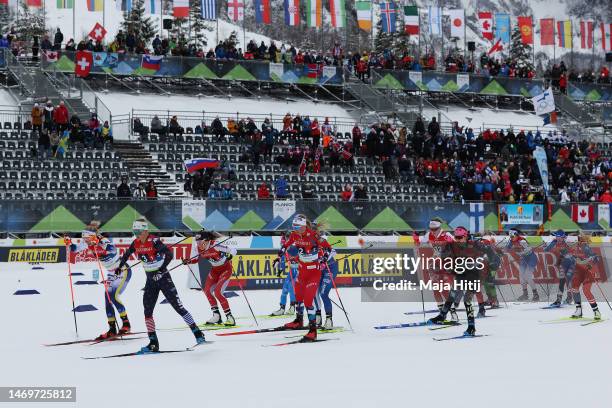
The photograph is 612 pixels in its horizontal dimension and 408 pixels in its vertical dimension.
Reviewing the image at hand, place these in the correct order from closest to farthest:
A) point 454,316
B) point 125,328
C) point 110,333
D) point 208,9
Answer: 1. point 110,333
2. point 125,328
3. point 454,316
4. point 208,9

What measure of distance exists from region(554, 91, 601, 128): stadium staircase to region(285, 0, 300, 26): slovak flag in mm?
16893

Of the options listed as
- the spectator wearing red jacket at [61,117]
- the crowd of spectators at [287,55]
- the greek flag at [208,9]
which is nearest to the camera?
the spectator wearing red jacket at [61,117]

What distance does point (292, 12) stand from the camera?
50.6 metres

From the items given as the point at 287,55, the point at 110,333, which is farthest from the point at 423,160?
the point at 110,333

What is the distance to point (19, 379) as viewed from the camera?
1109cm

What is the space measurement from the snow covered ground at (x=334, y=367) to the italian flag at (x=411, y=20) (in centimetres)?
3807

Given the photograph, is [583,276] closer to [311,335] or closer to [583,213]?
[311,335]

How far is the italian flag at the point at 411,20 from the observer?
54.4 metres

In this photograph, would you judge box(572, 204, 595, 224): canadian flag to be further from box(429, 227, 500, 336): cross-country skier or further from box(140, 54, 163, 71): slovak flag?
box(140, 54, 163, 71): slovak flag

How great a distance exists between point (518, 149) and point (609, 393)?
34.4 metres

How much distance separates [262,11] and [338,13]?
15.6 ft

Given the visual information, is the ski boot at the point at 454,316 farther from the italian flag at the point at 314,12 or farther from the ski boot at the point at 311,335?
the italian flag at the point at 314,12

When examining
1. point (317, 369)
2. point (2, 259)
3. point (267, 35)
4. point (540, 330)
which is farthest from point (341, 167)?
point (267, 35)

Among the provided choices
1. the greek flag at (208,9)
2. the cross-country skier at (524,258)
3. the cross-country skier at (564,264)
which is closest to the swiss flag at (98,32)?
the greek flag at (208,9)
